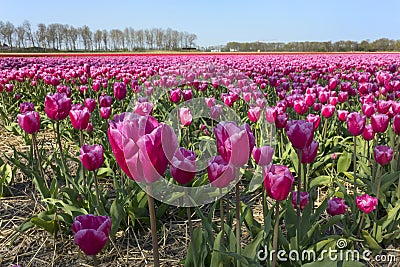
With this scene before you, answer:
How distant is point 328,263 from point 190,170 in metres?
0.80

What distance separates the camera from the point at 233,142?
121 centimetres

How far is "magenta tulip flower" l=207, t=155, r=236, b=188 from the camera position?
128cm

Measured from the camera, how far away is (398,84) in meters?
3.86

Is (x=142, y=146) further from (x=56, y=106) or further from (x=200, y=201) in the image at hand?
(x=200, y=201)

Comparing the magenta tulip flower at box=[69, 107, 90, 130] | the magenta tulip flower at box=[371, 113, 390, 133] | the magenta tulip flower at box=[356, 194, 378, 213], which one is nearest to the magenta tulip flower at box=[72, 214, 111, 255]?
the magenta tulip flower at box=[69, 107, 90, 130]

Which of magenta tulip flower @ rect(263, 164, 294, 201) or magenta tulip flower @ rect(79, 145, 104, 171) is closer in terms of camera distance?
magenta tulip flower @ rect(263, 164, 294, 201)

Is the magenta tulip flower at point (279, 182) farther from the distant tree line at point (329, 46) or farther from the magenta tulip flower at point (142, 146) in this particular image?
the distant tree line at point (329, 46)

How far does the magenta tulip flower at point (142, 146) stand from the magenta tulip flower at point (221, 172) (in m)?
0.28

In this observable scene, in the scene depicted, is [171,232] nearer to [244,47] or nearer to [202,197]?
[202,197]

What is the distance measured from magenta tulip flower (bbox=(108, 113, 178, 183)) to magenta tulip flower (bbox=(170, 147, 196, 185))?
13 cm

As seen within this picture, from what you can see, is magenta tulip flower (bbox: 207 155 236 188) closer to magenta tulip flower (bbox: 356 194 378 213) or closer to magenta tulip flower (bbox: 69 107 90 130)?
magenta tulip flower (bbox: 356 194 378 213)

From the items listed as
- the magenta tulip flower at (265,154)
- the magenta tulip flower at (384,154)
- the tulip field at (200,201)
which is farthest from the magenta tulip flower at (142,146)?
the magenta tulip flower at (384,154)

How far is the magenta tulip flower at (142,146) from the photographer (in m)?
1.00

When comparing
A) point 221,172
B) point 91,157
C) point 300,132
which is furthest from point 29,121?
point 300,132
